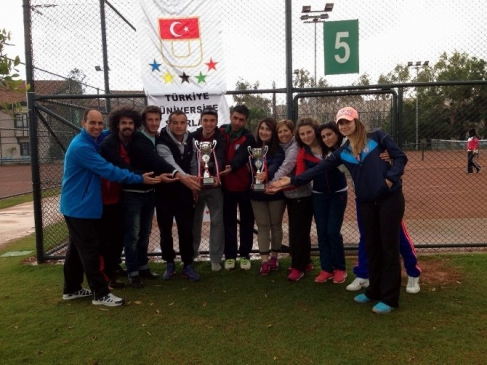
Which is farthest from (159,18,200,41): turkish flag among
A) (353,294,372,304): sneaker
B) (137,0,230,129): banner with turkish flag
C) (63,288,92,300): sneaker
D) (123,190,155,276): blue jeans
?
(353,294,372,304): sneaker

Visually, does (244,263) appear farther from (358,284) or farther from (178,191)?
(358,284)

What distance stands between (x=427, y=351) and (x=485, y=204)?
799cm

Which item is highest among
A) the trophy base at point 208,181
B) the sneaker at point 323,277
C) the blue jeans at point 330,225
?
the trophy base at point 208,181

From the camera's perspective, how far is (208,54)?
550cm

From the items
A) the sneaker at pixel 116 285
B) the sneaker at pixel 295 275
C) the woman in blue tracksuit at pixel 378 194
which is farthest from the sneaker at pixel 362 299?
the sneaker at pixel 116 285

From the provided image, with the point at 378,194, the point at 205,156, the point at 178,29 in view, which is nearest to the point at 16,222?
the point at 178,29

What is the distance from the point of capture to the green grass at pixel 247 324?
10.8 feet

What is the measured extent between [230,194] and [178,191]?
0.66 meters

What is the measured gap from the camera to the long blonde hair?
12.7 ft

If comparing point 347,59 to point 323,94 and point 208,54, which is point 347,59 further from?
point 208,54

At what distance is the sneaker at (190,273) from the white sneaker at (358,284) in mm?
1679

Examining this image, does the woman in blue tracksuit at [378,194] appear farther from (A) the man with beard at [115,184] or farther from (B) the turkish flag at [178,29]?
(B) the turkish flag at [178,29]

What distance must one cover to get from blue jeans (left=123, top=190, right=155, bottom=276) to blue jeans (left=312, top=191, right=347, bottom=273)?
1.82 metres

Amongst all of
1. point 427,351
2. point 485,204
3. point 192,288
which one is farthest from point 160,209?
point 485,204
